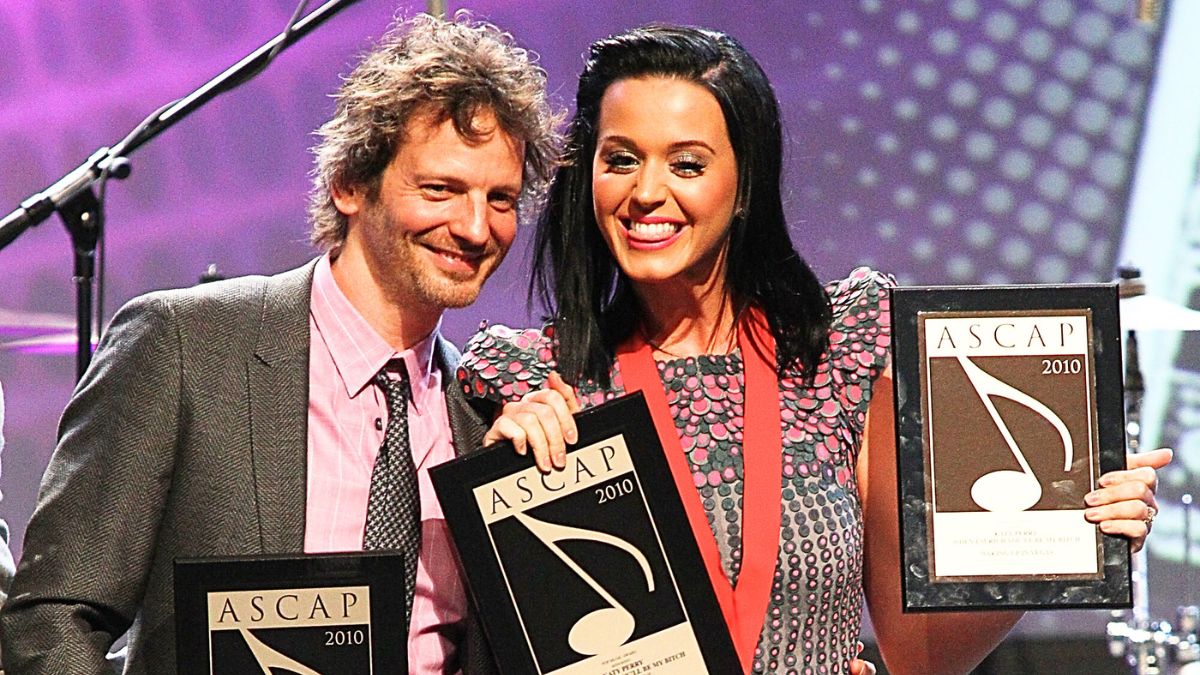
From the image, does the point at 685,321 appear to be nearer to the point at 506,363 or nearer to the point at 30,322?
the point at 506,363

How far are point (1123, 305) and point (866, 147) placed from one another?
32.9 inches

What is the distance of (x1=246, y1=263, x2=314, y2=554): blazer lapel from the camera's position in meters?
2.18

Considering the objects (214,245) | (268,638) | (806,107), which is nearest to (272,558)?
(268,638)

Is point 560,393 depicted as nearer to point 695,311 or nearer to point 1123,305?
point 695,311

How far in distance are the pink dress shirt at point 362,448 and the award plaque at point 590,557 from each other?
26 centimetres

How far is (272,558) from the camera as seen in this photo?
188 cm

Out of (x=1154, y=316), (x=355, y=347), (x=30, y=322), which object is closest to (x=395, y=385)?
(x=355, y=347)

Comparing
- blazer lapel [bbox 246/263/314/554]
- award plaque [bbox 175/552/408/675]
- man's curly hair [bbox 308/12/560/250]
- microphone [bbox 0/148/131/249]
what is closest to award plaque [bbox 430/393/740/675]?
award plaque [bbox 175/552/408/675]

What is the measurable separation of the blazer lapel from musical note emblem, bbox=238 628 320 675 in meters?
0.27

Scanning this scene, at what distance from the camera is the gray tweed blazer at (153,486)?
2137mm

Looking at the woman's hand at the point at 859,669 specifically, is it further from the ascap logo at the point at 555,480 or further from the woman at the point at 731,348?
the ascap logo at the point at 555,480

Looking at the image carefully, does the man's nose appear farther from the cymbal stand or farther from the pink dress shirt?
the cymbal stand

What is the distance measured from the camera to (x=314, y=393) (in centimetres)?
230

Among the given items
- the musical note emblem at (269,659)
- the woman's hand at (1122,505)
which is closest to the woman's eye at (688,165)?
the woman's hand at (1122,505)
